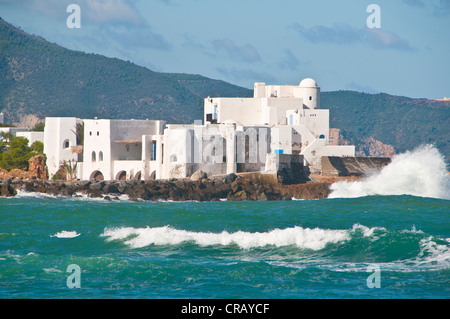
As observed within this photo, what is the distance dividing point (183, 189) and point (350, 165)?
435 inches

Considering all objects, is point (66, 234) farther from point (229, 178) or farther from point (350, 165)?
point (350, 165)

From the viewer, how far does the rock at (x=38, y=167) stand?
48.0m

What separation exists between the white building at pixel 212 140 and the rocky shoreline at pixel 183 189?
1.99 m

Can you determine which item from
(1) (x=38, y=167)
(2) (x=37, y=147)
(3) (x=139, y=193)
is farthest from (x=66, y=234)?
(2) (x=37, y=147)

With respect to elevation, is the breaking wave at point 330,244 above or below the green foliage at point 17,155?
below

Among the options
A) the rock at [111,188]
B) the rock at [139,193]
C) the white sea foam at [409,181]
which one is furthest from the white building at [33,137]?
the white sea foam at [409,181]

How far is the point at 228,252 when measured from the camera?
800 inches

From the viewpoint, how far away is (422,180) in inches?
1555

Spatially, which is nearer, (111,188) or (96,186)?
(111,188)

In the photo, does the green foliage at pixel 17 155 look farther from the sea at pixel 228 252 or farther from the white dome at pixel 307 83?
the white dome at pixel 307 83

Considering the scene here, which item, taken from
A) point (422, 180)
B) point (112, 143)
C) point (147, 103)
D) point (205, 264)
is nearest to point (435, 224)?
point (205, 264)

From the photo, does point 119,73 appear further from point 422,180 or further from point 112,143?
point 422,180

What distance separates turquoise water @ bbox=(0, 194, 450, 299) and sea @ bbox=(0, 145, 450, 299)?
34 millimetres

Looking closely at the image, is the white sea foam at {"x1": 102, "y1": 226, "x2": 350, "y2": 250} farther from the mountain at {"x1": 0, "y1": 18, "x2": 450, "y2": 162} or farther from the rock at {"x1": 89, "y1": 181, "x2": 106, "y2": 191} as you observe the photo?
the mountain at {"x1": 0, "y1": 18, "x2": 450, "y2": 162}
